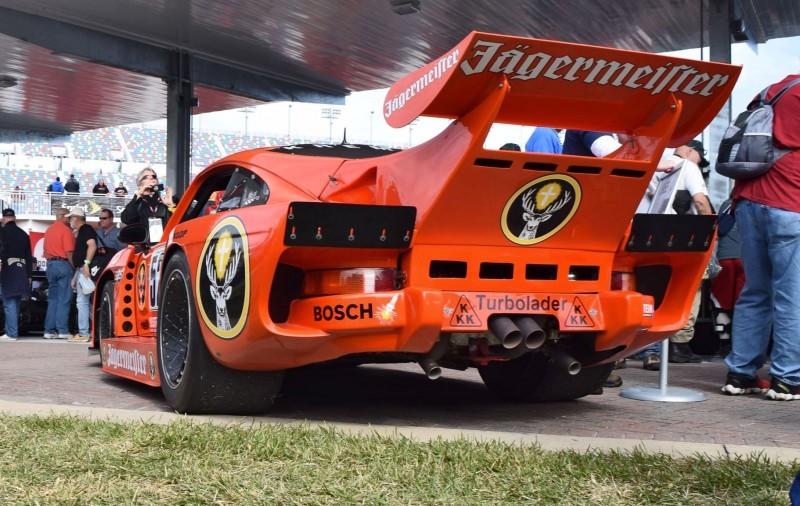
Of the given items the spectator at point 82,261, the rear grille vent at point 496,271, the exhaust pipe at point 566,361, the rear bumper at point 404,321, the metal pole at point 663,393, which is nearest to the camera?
the rear bumper at point 404,321

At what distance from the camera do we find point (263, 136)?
65125 millimetres

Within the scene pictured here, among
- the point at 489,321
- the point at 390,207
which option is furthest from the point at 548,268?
the point at 390,207

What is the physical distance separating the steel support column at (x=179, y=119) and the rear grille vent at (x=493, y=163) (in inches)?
539

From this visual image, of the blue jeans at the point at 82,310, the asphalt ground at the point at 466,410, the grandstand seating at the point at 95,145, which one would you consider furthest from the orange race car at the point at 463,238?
the grandstand seating at the point at 95,145

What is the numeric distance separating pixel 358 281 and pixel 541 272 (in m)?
0.81

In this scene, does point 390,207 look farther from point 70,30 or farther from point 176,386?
point 70,30

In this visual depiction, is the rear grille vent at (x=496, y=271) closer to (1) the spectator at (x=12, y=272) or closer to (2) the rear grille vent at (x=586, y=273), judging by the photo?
(2) the rear grille vent at (x=586, y=273)

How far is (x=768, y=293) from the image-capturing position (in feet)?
18.8

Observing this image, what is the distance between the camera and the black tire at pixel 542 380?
503 cm

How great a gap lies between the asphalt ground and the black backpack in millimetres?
1357

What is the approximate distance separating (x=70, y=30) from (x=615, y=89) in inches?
520

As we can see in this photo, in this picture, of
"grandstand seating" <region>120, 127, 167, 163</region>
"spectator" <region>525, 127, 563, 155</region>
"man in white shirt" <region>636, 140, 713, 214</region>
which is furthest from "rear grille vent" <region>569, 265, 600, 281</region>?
"grandstand seating" <region>120, 127, 167, 163</region>

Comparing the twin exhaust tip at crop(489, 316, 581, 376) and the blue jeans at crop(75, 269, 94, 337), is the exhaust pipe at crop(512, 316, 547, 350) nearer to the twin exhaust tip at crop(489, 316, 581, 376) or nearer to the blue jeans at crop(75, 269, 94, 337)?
the twin exhaust tip at crop(489, 316, 581, 376)

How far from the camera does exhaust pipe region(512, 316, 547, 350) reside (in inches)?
154
